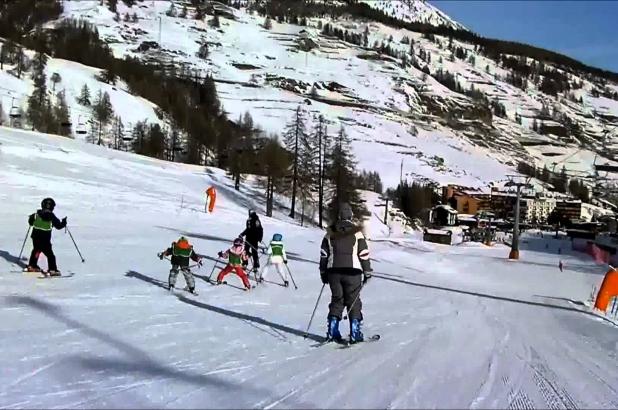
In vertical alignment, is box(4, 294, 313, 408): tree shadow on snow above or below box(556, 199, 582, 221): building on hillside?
above

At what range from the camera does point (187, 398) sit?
18.9 ft

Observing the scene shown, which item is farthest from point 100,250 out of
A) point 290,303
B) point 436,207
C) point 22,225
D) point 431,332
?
point 436,207

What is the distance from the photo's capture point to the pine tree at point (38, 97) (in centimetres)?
8822

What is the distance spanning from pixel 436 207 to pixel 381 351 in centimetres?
11208

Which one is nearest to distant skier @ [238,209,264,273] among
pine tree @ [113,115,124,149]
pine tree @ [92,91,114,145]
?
pine tree @ [92,91,114,145]

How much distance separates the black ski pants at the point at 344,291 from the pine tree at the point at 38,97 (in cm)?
8681

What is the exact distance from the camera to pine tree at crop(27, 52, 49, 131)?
88225mm

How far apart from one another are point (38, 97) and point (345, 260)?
9910 cm

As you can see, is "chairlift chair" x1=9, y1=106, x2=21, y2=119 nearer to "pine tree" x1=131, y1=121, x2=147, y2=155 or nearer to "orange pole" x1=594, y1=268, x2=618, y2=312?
"pine tree" x1=131, y1=121, x2=147, y2=155

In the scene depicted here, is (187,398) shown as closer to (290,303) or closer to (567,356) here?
(567,356)

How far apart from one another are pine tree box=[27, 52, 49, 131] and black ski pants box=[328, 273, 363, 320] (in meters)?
86.8

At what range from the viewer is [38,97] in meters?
96.1

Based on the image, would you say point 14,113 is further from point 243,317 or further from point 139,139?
point 243,317

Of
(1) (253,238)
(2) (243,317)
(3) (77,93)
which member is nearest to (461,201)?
(3) (77,93)
